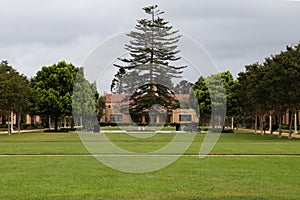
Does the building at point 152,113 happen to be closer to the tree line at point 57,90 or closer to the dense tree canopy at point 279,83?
the tree line at point 57,90

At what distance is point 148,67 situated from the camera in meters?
75.1

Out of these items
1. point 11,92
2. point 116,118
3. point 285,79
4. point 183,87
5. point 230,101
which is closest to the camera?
point 285,79

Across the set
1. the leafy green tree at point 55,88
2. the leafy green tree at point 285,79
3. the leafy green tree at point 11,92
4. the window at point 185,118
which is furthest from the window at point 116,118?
the leafy green tree at point 285,79

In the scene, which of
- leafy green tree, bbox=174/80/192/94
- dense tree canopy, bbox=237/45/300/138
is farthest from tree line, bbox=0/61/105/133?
dense tree canopy, bbox=237/45/300/138

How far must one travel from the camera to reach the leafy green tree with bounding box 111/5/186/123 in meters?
74.7

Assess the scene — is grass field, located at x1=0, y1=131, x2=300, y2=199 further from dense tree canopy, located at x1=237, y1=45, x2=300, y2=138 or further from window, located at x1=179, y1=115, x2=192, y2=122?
window, located at x1=179, y1=115, x2=192, y2=122

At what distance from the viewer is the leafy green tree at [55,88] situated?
226ft

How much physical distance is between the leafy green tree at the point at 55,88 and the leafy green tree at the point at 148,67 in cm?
675

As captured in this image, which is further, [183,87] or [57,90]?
[183,87]

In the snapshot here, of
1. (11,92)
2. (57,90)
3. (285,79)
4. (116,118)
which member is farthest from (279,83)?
(116,118)

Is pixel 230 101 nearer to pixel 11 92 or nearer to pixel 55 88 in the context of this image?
pixel 55 88

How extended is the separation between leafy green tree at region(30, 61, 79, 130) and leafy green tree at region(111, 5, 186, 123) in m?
6.75

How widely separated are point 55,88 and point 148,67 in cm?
1361

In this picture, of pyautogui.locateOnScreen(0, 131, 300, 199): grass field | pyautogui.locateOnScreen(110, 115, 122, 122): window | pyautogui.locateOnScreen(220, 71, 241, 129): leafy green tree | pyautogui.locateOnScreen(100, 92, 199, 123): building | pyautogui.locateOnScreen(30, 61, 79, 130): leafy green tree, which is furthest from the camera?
pyautogui.locateOnScreen(110, 115, 122, 122): window
